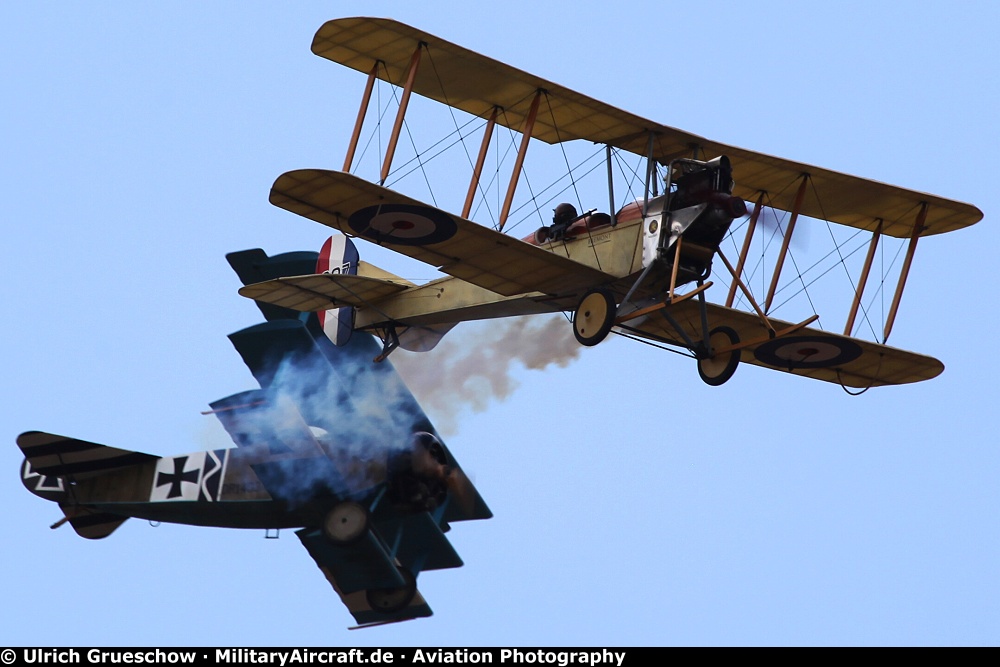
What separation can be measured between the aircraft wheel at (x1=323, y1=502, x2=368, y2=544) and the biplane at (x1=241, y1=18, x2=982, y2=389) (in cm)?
274

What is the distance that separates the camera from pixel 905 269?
23016 millimetres

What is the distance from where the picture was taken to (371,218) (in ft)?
64.6

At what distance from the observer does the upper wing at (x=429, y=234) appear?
19312 mm

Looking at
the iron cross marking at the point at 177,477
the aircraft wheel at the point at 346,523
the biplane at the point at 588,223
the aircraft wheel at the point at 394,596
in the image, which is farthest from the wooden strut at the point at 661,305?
the iron cross marking at the point at 177,477

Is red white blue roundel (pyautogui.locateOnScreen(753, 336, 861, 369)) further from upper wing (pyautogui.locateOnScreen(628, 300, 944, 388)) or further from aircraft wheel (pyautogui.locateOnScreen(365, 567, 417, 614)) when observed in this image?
aircraft wheel (pyautogui.locateOnScreen(365, 567, 417, 614))

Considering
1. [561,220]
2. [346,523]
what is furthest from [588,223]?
[346,523]

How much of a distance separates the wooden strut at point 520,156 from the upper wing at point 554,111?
0.56 ft

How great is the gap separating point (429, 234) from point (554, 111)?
2.16m

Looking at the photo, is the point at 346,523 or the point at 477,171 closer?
the point at 477,171

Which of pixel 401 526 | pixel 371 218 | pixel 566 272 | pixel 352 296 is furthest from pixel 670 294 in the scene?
pixel 401 526

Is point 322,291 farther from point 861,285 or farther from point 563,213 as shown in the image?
point 861,285

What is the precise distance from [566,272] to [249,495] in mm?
6839

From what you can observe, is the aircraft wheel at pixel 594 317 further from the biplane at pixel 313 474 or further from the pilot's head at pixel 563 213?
the biplane at pixel 313 474

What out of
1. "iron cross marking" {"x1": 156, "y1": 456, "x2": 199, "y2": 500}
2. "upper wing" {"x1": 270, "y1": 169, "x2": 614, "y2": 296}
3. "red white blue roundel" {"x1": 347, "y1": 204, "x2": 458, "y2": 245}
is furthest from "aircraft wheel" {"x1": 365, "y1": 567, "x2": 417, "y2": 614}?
"red white blue roundel" {"x1": 347, "y1": 204, "x2": 458, "y2": 245}
